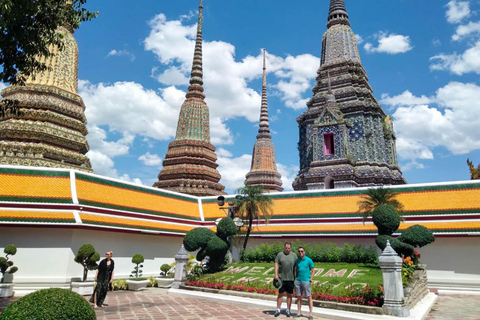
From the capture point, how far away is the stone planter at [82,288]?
13216 millimetres

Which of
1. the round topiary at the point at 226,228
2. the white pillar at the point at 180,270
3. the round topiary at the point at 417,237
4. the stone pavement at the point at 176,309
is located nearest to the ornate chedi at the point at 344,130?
the round topiary at the point at 417,237

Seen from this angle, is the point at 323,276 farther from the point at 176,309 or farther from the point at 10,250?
the point at 10,250

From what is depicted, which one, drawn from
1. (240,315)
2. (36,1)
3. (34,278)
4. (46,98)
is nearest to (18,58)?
(36,1)

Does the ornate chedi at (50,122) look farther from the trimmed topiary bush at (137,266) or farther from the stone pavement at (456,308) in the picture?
the stone pavement at (456,308)

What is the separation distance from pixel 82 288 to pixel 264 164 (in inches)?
1122

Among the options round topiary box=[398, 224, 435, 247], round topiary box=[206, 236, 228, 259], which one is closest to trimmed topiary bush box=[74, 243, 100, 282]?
round topiary box=[206, 236, 228, 259]

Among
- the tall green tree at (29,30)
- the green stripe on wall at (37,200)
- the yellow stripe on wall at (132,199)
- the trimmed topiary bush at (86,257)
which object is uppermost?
the tall green tree at (29,30)

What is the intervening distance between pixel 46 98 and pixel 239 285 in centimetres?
1719

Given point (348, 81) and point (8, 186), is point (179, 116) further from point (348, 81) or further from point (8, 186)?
point (8, 186)

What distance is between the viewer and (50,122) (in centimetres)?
2158

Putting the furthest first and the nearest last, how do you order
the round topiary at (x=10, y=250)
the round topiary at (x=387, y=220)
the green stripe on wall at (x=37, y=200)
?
the green stripe on wall at (x=37, y=200) < the round topiary at (x=387, y=220) < the round topiary at (x=10, y=250)

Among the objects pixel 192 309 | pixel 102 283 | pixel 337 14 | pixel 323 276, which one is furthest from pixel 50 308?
pixel 337 14

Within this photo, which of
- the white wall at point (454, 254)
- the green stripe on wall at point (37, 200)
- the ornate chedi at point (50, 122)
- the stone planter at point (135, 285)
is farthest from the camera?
the ornate chedi at point (50, 122)

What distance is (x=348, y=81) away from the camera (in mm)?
29078
